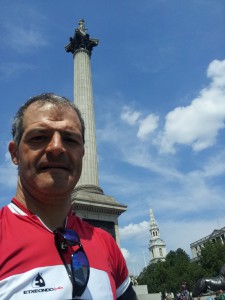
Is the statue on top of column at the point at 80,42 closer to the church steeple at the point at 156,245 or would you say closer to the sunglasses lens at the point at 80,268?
the sunglasses lens at the point at 80,268

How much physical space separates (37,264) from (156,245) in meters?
147

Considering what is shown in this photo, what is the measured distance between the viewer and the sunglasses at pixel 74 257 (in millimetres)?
1700

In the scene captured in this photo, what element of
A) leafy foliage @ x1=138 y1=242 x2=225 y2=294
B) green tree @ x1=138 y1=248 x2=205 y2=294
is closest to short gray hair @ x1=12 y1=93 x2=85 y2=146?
leafy foliage @ x1=138 y1=242 x2=225 y2=294

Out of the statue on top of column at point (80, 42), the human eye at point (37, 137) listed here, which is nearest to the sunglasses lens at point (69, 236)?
the human eye at point (37, 137)

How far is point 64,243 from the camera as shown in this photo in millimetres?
1819

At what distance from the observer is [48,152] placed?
6.42 feet

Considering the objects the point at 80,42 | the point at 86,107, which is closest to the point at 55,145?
the point at 86,107

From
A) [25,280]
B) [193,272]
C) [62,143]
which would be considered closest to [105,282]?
[25,280]

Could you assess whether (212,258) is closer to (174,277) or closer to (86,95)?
(174,277)

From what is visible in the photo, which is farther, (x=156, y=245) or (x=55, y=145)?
(x=156, y=245)

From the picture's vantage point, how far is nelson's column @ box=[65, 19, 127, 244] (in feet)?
62.5

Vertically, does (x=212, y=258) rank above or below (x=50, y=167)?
above

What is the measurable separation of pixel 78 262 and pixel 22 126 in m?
0.90

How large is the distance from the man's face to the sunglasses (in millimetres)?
258
